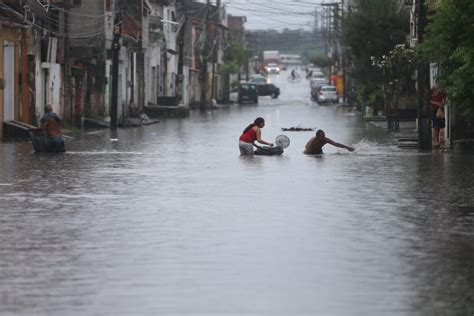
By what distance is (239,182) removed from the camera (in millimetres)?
23203

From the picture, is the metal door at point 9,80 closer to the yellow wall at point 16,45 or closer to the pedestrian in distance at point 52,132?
the yellow wall at point 16,45

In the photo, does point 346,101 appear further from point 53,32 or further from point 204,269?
point 204,269

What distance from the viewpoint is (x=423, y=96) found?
34781 mm

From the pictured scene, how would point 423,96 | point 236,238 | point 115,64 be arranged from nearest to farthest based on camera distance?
point 236,238 → point 423,96 → point 115,64

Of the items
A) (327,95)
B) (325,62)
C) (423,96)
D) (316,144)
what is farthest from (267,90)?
(316,144)

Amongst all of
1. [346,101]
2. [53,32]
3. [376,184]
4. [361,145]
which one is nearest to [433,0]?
[361,145]

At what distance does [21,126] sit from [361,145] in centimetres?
1131

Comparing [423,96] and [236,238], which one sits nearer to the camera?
[236,238]

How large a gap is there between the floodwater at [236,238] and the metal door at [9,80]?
15817 millimetres

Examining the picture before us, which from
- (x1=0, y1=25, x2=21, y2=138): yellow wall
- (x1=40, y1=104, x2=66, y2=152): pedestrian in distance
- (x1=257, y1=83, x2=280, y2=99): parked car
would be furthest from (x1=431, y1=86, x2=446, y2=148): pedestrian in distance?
(x1=257, y1=83, x2=280, y2=99): parked car

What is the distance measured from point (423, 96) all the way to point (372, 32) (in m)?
28.4

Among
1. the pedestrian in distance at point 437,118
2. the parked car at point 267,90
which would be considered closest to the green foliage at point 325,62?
A: the parked car at point 267,90

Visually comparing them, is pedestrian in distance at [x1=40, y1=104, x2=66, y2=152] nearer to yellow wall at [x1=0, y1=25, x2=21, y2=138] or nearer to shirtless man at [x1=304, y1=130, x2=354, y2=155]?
shirtless man at [x1=304, y1=130, x2=354, y2=155]

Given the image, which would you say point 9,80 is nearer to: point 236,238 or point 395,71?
point 395,71
